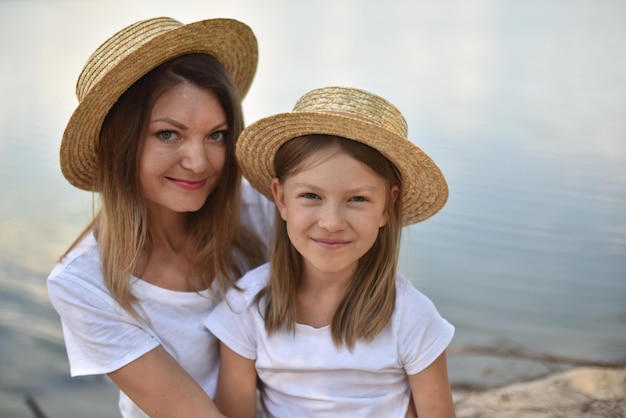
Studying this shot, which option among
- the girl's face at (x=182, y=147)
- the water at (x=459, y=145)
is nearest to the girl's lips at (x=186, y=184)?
the girl's face at (x=182, y=147)

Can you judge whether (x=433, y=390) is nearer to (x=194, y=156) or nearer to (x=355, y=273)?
(x=355, y=273)

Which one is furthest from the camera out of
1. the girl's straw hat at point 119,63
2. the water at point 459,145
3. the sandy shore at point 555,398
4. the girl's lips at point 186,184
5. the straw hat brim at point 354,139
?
the water at point 459,145

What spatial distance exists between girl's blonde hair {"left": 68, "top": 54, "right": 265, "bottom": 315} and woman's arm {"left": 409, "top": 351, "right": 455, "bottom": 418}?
652 millimetres

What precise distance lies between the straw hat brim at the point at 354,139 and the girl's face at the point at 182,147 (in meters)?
0.11

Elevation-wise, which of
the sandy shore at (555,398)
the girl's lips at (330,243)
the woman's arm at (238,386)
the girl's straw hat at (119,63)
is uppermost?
the girl's straw hat at (119,63)

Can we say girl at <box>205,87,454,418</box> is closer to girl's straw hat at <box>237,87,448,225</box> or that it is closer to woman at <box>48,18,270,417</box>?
girl's straw hat at <box>237,87,448,225</box>

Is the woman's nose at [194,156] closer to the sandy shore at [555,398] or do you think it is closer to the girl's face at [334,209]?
the girl's face at [334,209]

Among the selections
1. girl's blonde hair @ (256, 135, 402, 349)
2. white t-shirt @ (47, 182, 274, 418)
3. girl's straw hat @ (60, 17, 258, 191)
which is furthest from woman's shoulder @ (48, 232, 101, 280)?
girl's blonde hair @ (256, 135, 402, 349)

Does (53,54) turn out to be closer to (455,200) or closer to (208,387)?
(455,200)

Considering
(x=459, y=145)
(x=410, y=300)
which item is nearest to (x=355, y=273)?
(x=410, y=300)

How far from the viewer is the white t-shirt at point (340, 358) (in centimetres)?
202

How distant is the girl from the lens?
6.30 ft

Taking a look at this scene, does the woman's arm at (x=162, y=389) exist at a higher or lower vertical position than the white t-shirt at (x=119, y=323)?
lower

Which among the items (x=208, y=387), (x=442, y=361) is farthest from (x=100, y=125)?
(x=442, y=361)
